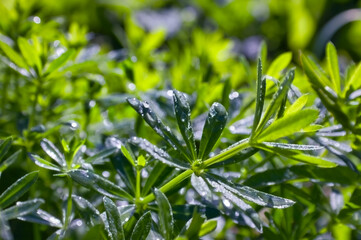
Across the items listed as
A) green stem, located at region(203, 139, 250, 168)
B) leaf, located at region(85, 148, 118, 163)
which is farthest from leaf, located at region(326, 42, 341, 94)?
leaf, located at region(85, 148, 118, 163)

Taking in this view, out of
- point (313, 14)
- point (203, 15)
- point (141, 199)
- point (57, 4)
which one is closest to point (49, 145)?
point (141, 199)

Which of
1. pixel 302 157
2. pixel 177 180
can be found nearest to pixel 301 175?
pixel 302 157

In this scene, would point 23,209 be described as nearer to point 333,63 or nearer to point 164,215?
point 164,215

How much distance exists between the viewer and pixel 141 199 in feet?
2.29

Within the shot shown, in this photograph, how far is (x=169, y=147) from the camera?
745 mm

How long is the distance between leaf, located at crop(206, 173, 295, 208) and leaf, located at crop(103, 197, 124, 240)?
0.13 m

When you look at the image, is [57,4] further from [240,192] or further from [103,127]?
[240,192]

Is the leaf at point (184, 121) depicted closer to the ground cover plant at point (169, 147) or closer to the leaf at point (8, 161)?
the ground cover plant at point (169, 147)

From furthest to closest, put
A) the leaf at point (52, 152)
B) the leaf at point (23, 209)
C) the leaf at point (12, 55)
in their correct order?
the leaf at point (12, 55) < the leaf at point (52, 152) < the leaf at point (23, 209)

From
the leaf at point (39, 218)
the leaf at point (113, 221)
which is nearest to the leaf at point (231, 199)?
the leaf at point (113, 221)

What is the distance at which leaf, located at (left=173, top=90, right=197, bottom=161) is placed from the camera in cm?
65

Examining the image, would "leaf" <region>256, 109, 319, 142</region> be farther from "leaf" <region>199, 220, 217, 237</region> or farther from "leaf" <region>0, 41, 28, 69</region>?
"leaf" <region>0, 41, 28, 69</region>

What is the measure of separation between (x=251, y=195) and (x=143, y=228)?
0.15m

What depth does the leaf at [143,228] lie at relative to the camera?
0.60 meters
